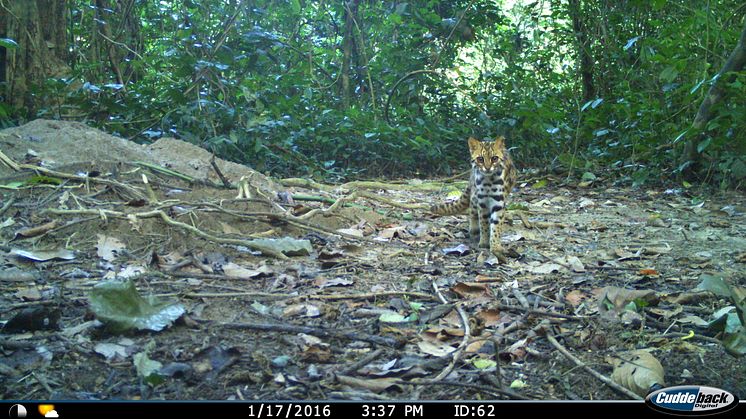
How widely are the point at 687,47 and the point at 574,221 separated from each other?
3.05m

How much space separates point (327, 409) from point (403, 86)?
405 inches

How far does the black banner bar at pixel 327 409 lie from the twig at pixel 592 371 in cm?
9

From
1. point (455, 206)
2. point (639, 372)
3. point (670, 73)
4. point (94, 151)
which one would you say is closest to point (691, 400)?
point (639, 372)

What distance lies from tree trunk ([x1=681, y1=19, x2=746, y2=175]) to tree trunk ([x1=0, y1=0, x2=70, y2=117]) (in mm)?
7740

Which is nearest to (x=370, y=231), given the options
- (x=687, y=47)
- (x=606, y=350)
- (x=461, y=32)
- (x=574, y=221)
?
(x=574, y=221)

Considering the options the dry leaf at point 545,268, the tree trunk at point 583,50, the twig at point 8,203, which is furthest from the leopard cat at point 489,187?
the tree trunk at point 583,50

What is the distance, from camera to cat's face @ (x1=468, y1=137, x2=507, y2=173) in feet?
19.5

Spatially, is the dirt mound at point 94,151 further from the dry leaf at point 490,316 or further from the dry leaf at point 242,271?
Answer: the dry leaf at point 490,316

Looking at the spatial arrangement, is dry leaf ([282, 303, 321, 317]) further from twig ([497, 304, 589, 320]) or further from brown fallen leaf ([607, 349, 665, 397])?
brown fallen leaf ([607, 349, 665, 397])

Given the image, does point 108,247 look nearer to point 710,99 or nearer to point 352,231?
point 352,231

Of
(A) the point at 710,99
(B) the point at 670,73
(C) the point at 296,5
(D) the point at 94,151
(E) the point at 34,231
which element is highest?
(C) the point at 296,5

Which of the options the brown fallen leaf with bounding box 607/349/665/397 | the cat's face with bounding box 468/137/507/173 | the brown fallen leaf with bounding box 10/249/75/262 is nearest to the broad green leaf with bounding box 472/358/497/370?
the brown fallen leaf with bounding box 607/349/665/397

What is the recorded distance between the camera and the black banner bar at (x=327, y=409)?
2385 mm

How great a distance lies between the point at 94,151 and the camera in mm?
6199
